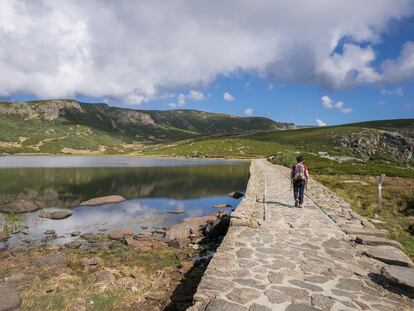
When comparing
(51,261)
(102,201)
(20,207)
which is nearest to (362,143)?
(102,201)

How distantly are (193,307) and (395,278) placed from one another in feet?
17.0

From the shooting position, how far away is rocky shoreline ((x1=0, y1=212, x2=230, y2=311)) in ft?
34.6

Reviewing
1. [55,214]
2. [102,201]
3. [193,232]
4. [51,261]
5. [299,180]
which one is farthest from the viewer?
[102,201]

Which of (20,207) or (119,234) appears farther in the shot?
(20,207)

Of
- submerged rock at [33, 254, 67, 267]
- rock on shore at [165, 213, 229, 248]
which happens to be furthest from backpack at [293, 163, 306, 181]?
submerged rock at [33, 254, 67, 267]

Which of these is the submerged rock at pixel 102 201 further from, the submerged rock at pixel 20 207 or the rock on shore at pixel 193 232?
the rock on shore at pixel 193 232

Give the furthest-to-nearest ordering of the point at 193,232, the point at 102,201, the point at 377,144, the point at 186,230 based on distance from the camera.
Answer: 1. the point at 377,144
2. the point at 102,201
3. the point at 186,230
4. the point at 193,232

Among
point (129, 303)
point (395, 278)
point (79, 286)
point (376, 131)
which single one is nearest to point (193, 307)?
point (129, 303)

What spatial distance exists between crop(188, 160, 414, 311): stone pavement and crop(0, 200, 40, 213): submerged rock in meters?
21.2

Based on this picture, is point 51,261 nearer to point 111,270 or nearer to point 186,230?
point 111,270

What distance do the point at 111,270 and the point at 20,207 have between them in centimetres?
1924

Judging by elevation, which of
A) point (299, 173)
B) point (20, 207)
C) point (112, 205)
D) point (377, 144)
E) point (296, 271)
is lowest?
point (112, 205)

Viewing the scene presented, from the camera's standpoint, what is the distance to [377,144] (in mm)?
155875

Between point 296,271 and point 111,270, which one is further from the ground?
point 296,271
